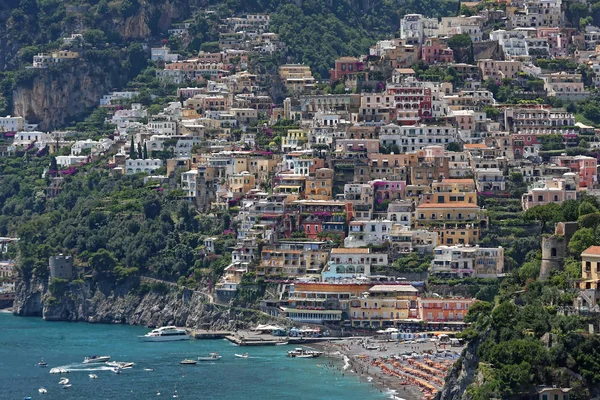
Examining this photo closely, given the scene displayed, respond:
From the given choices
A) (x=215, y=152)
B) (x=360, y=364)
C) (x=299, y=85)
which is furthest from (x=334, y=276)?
(x=299, y=85)

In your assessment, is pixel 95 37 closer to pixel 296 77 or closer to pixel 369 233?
pixel 296 77

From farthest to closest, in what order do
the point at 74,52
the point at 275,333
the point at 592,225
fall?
the point at 74,52
the point at 275,333
the point at 592,225

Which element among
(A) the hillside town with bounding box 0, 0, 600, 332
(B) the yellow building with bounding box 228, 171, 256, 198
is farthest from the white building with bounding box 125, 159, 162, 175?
(B) the yellow building with bounding box 228, 171, 256, 198

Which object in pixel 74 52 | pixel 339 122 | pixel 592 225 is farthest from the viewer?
pixel 74 52

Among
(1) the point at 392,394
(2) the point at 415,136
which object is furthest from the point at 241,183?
(1) the point at 392,394

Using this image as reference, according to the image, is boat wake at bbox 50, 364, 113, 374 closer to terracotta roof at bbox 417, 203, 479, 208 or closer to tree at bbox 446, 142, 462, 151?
terracotta roof at bbox 417, 203, 479, 208

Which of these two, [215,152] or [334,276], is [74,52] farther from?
[334,276]
